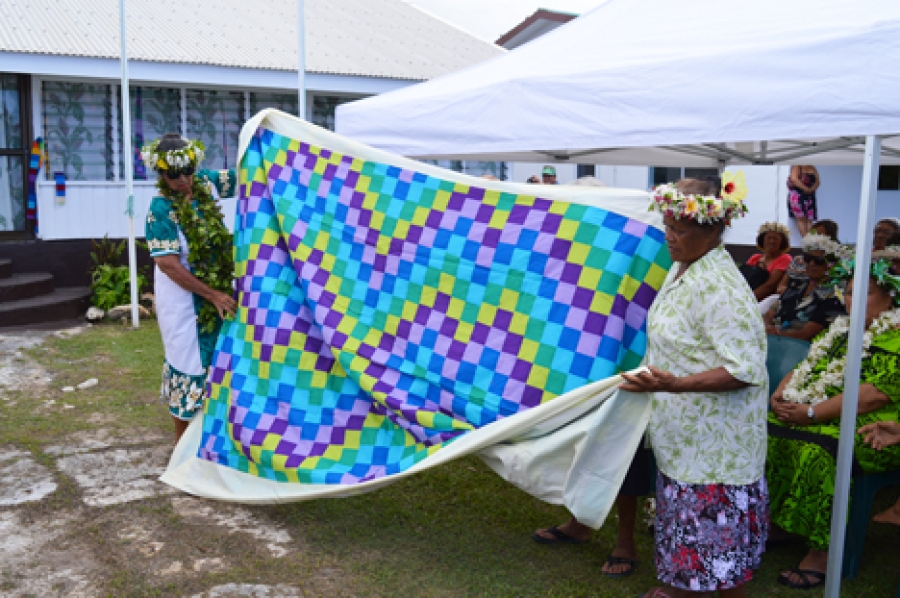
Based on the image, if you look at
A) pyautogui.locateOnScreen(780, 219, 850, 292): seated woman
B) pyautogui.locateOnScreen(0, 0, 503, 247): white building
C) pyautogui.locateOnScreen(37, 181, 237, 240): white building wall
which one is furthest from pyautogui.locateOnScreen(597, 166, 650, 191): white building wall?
pyautogui.locateOnScreen(780, 219, 850, 292): seated woman

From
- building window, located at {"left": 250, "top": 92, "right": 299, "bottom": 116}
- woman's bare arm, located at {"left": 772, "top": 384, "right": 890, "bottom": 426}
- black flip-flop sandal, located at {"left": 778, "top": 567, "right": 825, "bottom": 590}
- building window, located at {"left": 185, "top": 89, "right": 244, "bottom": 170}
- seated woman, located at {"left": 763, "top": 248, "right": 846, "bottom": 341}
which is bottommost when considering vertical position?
black flip-flop sandal, located at {"left": 778, "top": 567, "right": 825, "bottom": 590}

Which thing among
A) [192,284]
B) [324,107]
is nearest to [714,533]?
[192,284]

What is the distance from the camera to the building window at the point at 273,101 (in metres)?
12.0

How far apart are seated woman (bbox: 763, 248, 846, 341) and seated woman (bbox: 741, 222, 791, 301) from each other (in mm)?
742

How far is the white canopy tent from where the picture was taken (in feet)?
9.40

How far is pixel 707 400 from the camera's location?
9.31ft

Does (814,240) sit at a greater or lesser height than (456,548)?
greater

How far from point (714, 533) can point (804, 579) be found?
91 cm

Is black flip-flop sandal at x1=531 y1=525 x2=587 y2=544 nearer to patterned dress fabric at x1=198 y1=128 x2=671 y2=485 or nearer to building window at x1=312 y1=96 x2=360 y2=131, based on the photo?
patterned dress fabric at x1=198 y1=128 x2=671 y2=485

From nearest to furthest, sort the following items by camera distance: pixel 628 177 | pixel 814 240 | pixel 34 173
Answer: pixel 814 240 → pixel 34 173 → pixel 628 177

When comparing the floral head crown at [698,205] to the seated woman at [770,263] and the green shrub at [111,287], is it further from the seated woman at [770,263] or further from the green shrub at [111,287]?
the green shrub at [111,287]

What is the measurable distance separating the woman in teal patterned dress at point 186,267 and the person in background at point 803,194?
24.1 feet

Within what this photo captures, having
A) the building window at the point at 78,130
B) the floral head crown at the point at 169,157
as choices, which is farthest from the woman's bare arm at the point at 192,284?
the building window at the point at 78,130

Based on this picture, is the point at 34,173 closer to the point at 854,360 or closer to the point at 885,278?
the point at 885,278
